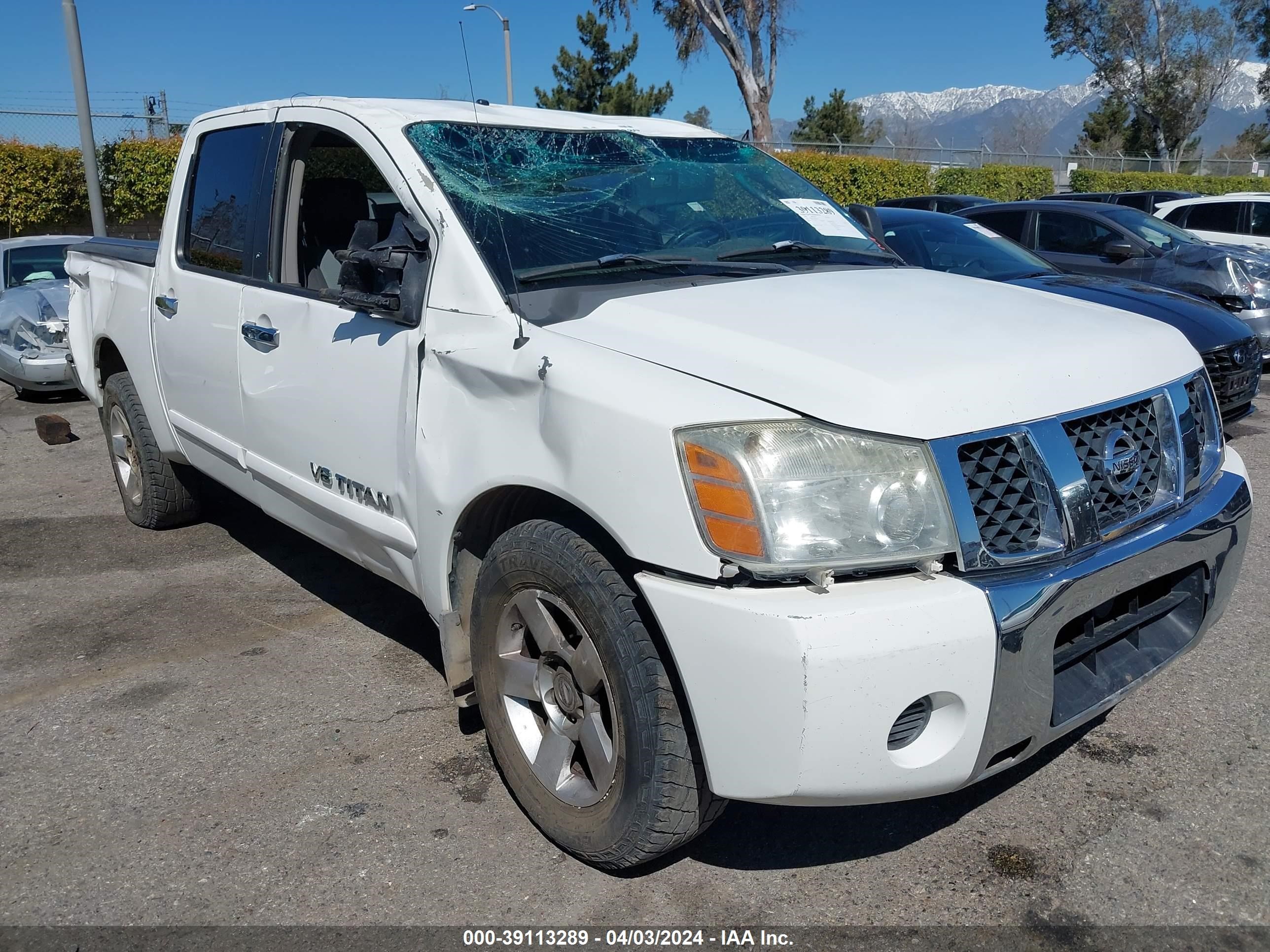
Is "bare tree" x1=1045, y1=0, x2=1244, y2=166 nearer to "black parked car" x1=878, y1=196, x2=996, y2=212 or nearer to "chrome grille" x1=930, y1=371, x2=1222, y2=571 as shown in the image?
"black parked car" x1=878, y1=196, x2=996, y2=212

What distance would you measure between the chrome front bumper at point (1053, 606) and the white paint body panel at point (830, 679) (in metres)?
0.05

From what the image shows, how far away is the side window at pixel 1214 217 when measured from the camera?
41.5 ft

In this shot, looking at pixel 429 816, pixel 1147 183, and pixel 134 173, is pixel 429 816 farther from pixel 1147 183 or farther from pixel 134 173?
pixel 1147 183

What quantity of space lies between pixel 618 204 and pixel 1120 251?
700cm

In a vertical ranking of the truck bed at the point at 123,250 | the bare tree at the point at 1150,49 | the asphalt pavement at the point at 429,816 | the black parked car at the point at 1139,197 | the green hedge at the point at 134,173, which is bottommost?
the asphalt pavement at the point at 429,816

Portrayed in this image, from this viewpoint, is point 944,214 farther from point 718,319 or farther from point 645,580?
point 645,580

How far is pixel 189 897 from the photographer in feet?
8.46

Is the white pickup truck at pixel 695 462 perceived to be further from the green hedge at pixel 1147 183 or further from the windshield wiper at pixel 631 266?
the green hedge at pixel 1147 183

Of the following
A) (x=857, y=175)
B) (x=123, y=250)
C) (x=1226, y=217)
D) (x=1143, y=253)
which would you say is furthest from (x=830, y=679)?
(x=857, y=175)

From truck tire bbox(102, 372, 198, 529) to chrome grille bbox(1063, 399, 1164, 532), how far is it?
164 inches

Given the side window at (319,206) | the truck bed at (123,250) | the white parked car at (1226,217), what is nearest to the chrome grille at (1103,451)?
the side window at (319,206)

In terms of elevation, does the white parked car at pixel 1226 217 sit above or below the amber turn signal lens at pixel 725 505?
above

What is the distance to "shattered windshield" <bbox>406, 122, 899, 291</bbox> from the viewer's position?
9.81ft

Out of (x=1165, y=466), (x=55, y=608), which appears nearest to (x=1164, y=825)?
(x=1165, y=466)
